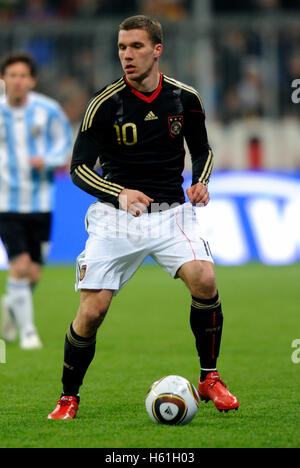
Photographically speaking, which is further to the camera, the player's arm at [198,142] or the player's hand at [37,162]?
the player's hand at [37,162]

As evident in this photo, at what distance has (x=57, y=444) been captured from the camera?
14.5 feet

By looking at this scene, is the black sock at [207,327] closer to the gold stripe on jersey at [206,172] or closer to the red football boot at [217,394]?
the red football boot at [217,394]

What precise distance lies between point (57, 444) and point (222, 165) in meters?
12.5

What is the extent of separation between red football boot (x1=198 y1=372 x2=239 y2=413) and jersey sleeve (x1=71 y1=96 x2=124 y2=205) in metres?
1.10

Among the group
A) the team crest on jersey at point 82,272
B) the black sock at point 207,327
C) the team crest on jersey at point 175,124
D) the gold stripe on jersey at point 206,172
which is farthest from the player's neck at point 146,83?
the black sock at point 207,327

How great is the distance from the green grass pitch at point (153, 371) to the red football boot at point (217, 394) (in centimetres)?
5

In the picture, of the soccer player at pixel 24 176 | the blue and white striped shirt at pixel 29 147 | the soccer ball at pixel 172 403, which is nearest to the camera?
A: the soccer ball at pixel 172 403

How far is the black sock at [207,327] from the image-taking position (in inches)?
209

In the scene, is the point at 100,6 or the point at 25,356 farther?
the point at 100,6

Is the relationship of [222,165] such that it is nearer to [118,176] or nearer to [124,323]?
[124,323]

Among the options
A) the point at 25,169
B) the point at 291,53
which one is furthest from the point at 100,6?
the point at 25,169

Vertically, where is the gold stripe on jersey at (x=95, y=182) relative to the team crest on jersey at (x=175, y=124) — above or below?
below

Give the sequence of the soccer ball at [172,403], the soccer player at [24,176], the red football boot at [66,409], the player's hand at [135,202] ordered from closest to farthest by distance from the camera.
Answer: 1. the soccer ball at [172,403]
2. the player's hand at [135,202]
3. the red football boot at [66,409]
4. the soccer player at [24,176]

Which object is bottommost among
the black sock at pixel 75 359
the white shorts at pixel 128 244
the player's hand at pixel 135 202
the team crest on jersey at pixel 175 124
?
the black sock at pixel 75 359
